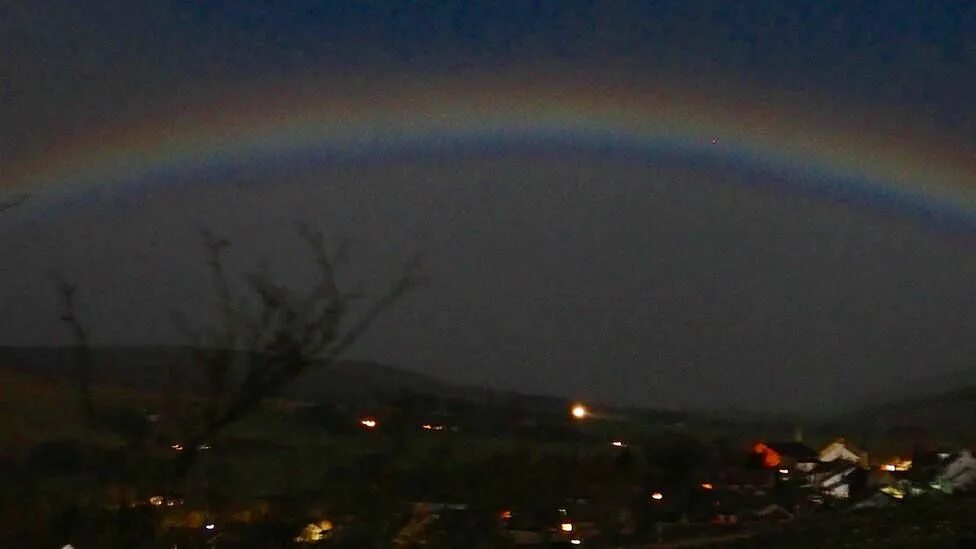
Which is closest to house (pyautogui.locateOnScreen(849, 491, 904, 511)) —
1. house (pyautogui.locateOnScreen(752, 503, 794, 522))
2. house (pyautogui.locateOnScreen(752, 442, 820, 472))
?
house (pyautogui.locateOnScreen(752, 503, 794, 522))

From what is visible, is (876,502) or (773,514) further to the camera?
(876,502)

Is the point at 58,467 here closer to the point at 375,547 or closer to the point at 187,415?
the point at 187,415

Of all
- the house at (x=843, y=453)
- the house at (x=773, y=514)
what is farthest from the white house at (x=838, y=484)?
the house at (x=843, y=453)

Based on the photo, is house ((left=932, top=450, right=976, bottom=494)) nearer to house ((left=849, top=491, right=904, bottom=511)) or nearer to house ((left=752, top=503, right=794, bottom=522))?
house ((left=849, top=491, right=904, bottom=511))

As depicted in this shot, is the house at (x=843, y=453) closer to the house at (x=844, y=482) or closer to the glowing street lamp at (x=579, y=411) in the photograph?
the house at (x=844, y=482)

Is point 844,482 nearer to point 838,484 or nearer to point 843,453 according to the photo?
point 838,484

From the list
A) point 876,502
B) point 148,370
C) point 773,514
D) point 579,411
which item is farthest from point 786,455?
point 148,370
